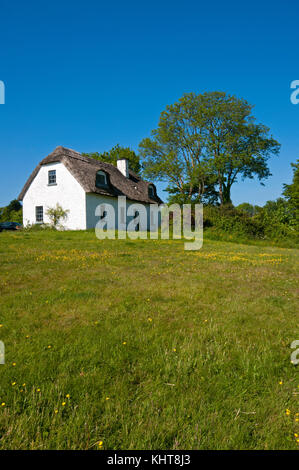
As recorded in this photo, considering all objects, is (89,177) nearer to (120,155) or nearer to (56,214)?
(56,214)

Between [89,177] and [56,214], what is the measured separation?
14.3 ft

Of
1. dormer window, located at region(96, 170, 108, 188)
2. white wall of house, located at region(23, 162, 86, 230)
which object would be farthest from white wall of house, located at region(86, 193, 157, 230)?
dormer window, located at region(96, 170, 108, 188)

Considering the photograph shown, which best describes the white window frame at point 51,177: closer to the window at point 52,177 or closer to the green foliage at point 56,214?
the window at point 52,177

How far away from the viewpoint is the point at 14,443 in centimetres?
190

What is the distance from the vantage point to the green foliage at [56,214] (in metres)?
22.4

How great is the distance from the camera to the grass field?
2031mm

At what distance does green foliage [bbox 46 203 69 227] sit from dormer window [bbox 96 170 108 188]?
12.5ft

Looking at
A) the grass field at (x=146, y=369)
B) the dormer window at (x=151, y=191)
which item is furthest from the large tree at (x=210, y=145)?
the grass field at (x=146, y=369)

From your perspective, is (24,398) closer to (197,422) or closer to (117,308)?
(197,422)

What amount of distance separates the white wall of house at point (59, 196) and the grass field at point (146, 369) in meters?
16.8

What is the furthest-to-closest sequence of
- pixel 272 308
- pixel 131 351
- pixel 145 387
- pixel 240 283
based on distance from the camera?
1. pixel 240 283
2. pixel 272 308
3. pixel 131 351
4. pixel 145 387

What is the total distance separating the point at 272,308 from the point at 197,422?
315 centimetres

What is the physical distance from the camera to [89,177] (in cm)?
2264
